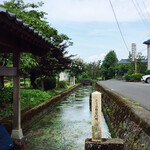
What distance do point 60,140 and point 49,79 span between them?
555 inches

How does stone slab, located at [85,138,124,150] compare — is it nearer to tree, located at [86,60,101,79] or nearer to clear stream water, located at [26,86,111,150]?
clear stream water, located at [26,86,111,150]

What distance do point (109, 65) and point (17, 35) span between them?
6323cm

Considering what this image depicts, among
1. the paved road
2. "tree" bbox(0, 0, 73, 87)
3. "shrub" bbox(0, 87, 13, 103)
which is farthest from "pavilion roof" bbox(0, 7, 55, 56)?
"tree" bbox(0, 0, 73, 87)

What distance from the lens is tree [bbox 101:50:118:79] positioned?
62688 mm

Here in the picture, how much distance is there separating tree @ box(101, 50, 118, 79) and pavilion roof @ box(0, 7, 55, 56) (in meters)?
57.4

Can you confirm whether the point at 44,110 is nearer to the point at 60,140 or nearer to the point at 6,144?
the point at 60,140

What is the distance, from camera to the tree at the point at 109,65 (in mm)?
62688

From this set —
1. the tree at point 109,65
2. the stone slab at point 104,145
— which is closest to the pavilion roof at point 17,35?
the stone slab at point 104,145

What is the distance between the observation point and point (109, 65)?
6569cm

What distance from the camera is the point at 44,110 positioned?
33.3ft

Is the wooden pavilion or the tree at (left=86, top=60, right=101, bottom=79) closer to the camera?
the wooden pavilion

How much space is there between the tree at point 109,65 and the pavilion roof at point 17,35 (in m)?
57.4

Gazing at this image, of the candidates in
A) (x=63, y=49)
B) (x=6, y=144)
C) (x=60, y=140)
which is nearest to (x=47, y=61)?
(x=63, y=49)

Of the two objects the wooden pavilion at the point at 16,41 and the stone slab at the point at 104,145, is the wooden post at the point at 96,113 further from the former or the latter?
the wooden pavilion at the point at 16,41
